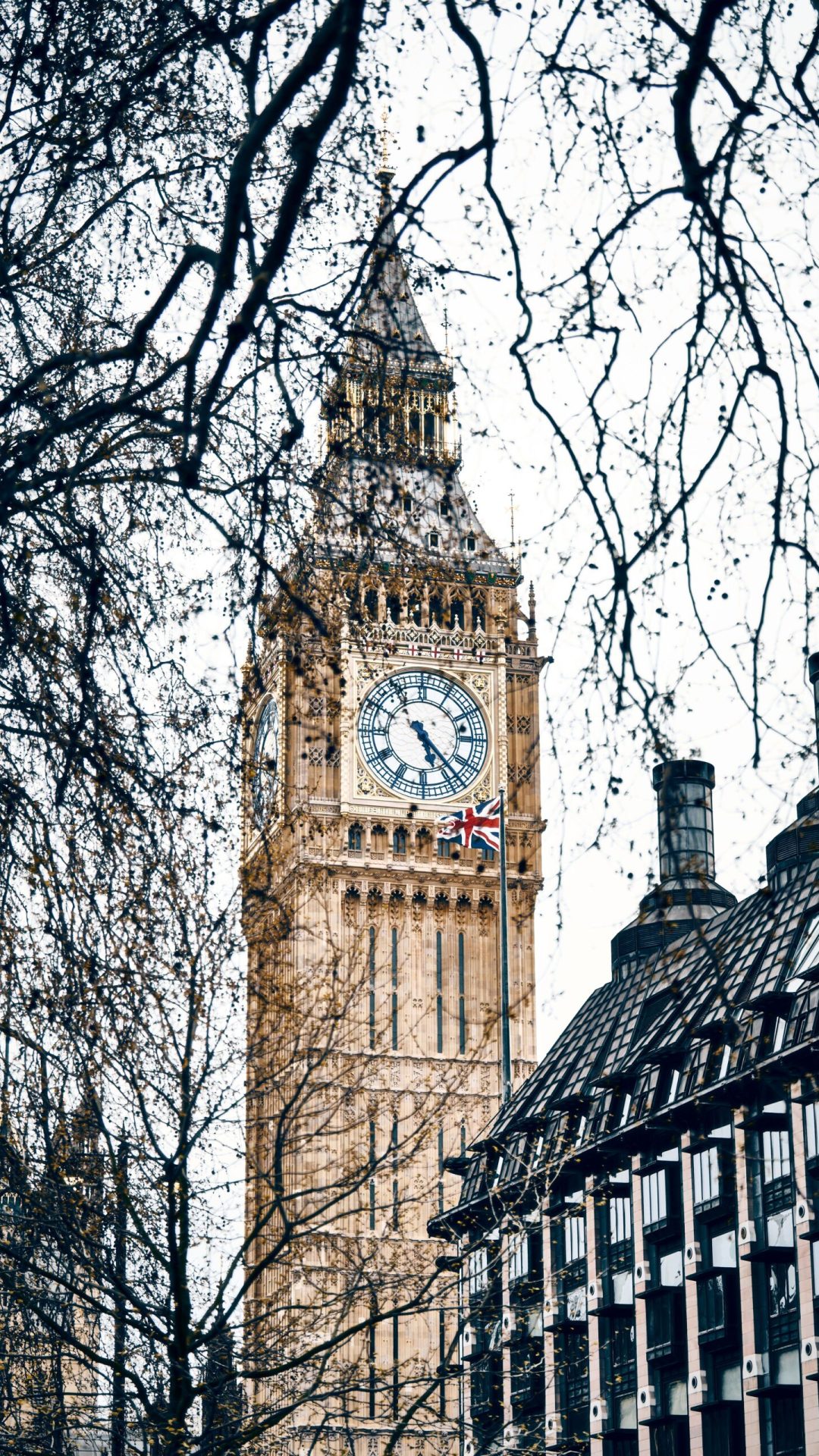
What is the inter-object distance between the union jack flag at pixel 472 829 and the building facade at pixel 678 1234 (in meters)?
5.79

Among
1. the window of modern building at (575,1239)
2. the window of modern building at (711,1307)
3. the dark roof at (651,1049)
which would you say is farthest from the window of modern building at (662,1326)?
the window of modern building at (575,1239)

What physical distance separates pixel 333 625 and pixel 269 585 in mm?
356

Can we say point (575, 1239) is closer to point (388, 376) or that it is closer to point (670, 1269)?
point (670, 1269)

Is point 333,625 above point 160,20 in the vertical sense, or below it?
below

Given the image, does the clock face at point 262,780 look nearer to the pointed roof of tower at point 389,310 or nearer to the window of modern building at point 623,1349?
the pointed roof of tower at point 389,310

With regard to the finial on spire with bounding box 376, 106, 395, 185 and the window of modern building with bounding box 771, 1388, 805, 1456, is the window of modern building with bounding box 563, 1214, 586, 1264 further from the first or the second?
the finial on spire with bounding box 376, 106, 395, 185

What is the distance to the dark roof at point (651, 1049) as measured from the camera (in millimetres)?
42531

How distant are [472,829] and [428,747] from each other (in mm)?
15715

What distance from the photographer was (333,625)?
34.6 feet

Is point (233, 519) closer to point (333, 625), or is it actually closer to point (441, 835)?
A: point (333, 625)

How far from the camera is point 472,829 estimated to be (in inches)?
2461

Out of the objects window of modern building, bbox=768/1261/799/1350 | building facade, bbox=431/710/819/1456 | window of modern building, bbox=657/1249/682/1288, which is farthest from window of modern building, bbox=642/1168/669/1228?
window of modern building, bbox=768/1261/799/1350

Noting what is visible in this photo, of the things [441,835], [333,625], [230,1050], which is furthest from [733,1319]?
[333,625]

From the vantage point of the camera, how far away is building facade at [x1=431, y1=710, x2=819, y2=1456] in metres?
42.5
